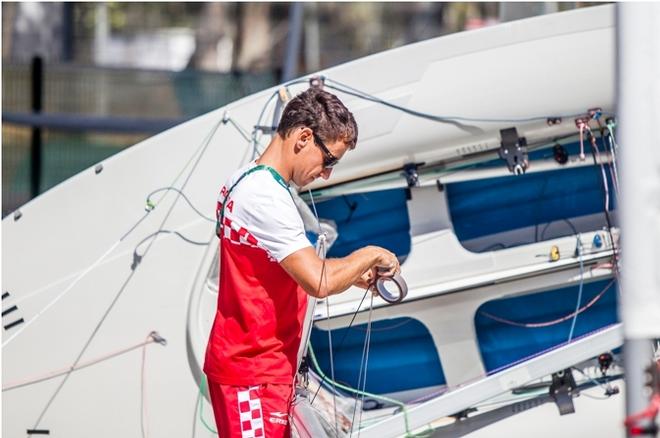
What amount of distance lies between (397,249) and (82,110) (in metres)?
6.55

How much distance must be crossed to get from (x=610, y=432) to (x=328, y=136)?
1845 millimetres

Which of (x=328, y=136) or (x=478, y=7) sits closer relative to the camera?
(x=328, y=136)

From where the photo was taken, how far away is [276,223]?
111 inches

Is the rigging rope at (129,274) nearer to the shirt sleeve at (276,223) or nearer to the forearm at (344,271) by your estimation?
the shirt sleeve at (276,223)

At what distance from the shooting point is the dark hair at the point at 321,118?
2.93 m

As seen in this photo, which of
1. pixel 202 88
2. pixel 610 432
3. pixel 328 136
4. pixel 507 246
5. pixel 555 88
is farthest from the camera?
pixel 202 88

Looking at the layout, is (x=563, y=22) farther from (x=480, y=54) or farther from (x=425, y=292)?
(x=425, y=292)

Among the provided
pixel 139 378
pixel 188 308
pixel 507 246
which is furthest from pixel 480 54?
pixel 139 378

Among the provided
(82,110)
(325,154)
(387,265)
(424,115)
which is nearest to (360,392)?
(424,115)

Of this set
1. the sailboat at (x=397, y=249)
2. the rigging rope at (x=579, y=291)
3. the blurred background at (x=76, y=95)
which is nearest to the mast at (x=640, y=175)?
the sailboat at (x=397, y=249)

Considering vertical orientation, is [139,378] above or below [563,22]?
below

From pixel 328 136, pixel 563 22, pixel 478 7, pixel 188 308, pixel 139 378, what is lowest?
pixel 139 378

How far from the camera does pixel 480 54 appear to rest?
4.23 m

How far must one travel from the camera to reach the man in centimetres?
289
